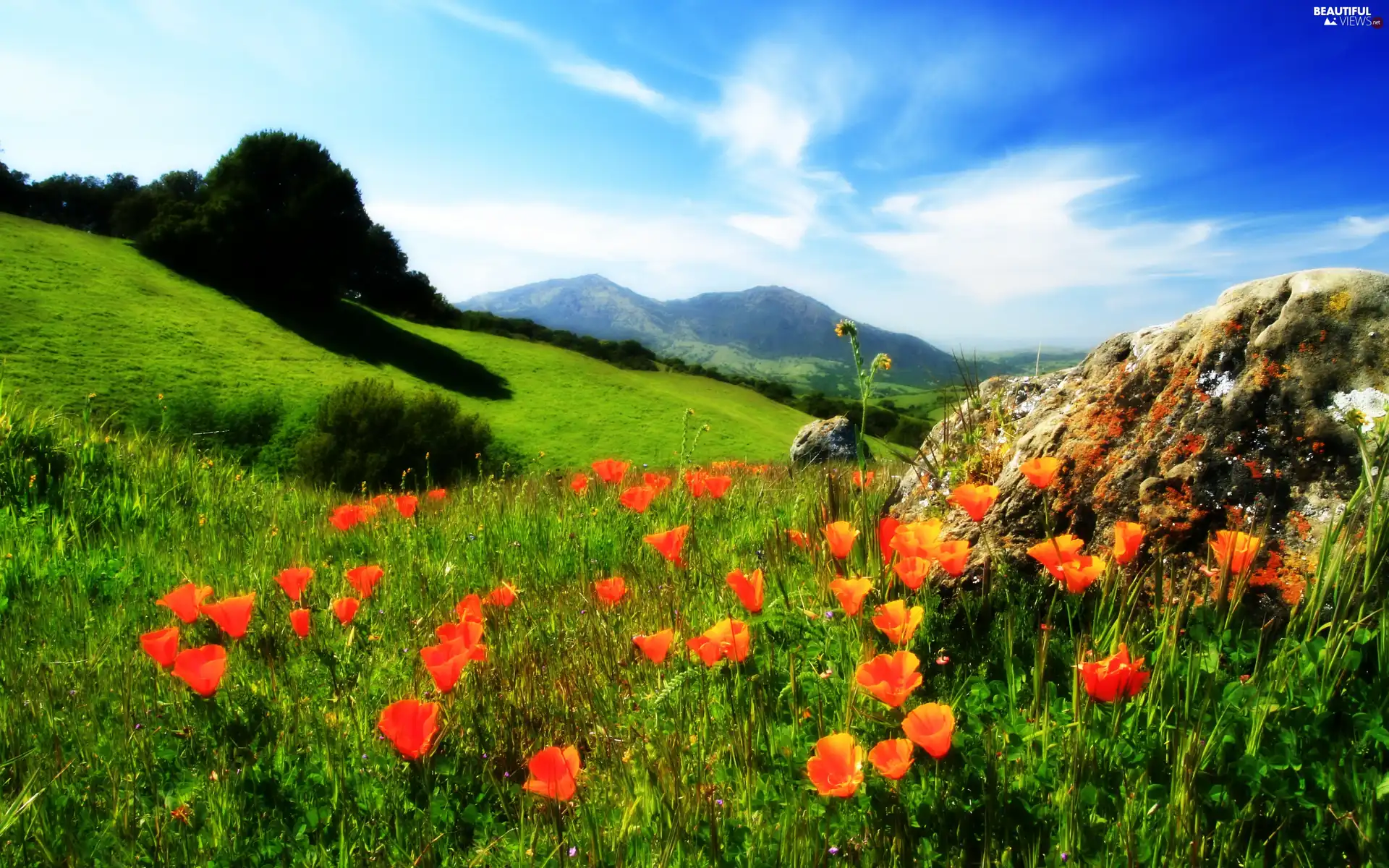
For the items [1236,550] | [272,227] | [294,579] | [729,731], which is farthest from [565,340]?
[1236,550]

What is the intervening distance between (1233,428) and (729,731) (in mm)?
2329

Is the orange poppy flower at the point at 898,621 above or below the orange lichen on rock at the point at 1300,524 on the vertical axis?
below

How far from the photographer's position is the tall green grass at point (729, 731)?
166 cm

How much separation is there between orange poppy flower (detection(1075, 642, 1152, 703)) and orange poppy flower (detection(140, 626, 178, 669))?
2.49 metres

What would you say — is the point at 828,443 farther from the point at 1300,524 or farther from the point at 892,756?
the point at 892,756

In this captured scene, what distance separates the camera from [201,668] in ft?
6.70

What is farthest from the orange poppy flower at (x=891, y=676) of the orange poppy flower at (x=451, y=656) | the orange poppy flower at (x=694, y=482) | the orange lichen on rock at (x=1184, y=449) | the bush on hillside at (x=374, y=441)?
the bush on hillside at (x=374, y=441)

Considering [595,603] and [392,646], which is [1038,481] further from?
[392,646]

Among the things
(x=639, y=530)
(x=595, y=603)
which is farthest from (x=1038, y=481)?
(x=639, y=530)

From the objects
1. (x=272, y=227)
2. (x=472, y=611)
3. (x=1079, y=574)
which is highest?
(x=272, y=227)

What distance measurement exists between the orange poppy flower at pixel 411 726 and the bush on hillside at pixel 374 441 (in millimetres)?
11385

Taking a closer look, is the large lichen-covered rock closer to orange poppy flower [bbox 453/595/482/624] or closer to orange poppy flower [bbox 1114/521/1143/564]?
orange poppy flower [bbox 1114/521/1143/564]

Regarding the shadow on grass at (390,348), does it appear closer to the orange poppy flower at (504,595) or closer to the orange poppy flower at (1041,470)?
the orange poppy flower at (504,595)

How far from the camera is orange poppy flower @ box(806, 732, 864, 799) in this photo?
5.03 feet
